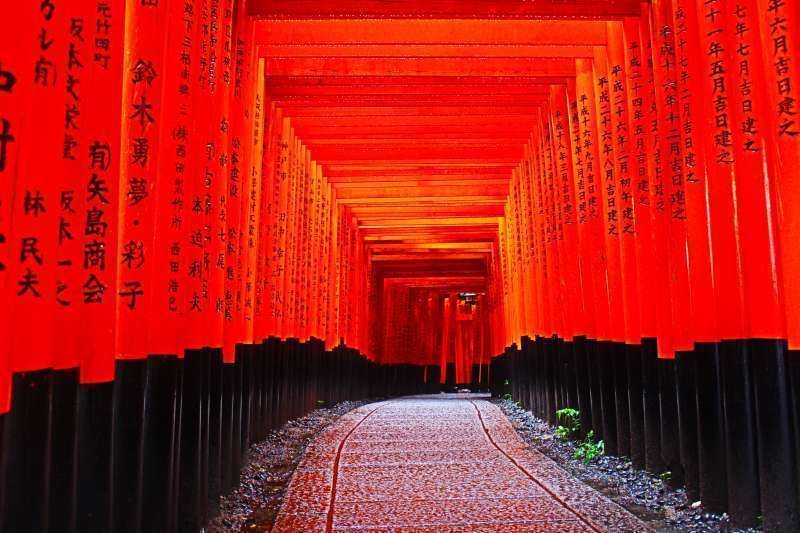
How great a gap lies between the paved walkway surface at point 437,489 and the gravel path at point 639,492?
0.55 ft

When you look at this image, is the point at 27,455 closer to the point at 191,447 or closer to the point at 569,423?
the point at 191,447

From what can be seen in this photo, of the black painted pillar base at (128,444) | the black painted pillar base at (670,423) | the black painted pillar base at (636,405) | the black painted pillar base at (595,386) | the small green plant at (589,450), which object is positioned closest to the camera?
the black painted pillar base at (128,444)

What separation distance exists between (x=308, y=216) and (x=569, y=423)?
5.05 m

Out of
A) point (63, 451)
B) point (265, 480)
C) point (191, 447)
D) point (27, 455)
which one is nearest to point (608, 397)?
point (265, 480)

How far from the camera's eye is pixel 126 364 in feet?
11.2

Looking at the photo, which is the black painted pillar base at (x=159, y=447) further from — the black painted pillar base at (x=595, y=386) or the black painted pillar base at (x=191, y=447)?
the black painted pillar base at (x=595, y=386)

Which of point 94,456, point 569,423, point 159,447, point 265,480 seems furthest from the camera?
point 569,423

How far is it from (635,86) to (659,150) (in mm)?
840

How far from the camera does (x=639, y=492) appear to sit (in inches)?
207

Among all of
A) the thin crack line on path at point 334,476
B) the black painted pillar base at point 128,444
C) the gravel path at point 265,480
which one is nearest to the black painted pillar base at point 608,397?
the thin crack line on path at point 334,476

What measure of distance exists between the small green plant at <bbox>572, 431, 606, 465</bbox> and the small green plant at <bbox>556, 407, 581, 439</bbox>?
20.3 inches

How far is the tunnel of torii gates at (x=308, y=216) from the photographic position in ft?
8.60

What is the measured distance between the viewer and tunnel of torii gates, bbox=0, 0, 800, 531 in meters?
2.62

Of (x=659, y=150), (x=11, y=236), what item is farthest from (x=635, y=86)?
(x=11, y=236)
